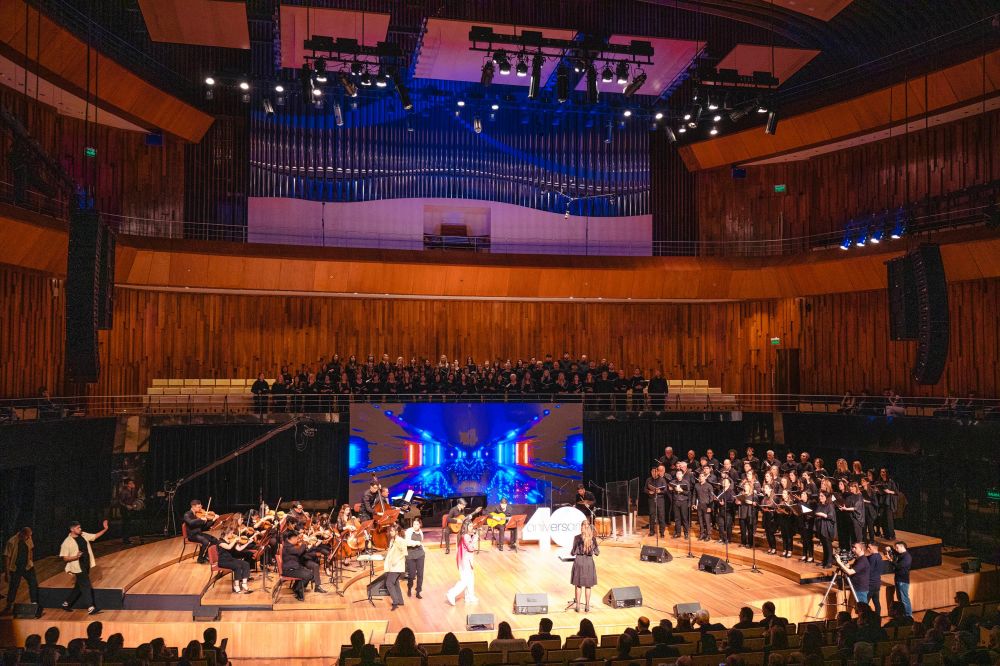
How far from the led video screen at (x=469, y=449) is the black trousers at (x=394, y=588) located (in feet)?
17.8

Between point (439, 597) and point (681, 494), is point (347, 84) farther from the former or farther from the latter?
point (681, 494)

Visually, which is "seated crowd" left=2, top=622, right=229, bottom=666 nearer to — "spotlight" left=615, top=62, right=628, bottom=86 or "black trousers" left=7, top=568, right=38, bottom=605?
"black trousers" left=7, top=568, right=38, bottom=605

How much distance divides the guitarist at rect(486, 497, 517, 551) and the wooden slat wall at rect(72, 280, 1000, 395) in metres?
6.13

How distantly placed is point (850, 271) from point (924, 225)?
1643 millimetres

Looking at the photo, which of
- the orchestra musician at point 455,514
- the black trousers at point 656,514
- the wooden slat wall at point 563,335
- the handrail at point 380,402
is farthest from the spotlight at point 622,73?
the orchestra musician at point 455,514

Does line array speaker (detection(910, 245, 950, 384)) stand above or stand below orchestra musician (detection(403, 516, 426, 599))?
above

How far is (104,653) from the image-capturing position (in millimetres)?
7215

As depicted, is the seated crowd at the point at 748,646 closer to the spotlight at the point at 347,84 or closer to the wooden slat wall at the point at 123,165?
the spotlight at the point at 347,84

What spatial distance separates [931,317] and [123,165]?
1555 cm

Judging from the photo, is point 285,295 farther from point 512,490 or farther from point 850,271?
point 850,271

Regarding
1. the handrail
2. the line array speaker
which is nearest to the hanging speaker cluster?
the line array speaker

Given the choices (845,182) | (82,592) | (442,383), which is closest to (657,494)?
(442,383)

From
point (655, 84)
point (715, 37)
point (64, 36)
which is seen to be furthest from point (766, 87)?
point (64, 36)

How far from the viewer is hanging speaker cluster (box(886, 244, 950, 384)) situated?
32.6 ft
